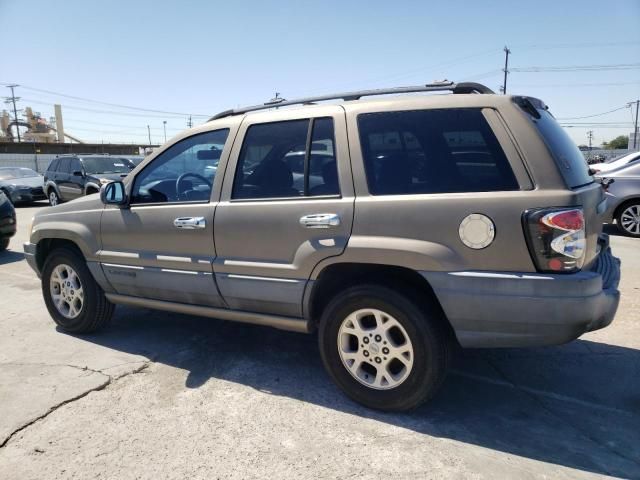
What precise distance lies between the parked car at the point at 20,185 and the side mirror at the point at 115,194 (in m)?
15.1

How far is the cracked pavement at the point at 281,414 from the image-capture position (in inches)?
99.7

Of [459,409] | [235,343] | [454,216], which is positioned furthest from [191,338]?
[454,216]

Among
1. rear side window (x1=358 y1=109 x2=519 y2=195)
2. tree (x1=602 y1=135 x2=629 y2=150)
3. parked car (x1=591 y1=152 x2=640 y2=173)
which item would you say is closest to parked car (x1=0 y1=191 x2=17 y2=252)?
rear side window (x1=358 y1=109 x2=519 y2=195)

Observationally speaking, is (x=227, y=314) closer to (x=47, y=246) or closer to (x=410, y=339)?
(x=410, y=339)

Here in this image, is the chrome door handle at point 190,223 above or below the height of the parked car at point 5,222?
above

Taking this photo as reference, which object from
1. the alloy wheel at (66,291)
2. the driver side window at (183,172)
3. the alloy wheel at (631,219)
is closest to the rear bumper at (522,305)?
the driver side window at (183,172)

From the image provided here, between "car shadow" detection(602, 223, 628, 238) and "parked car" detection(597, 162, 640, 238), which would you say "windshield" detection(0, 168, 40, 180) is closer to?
"parked car" detection(597, 162, 640, 238)

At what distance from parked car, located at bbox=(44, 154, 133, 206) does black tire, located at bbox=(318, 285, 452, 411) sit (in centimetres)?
1238

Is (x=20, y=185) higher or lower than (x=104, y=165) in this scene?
lower

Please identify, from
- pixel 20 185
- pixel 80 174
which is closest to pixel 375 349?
pixel 80 174

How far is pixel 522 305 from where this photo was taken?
2.54 metres

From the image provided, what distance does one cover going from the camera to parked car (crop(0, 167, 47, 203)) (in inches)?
647

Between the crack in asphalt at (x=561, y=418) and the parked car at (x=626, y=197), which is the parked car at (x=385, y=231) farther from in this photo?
the parked car at (x=626, y=197)

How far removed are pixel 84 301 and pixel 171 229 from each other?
134cm
